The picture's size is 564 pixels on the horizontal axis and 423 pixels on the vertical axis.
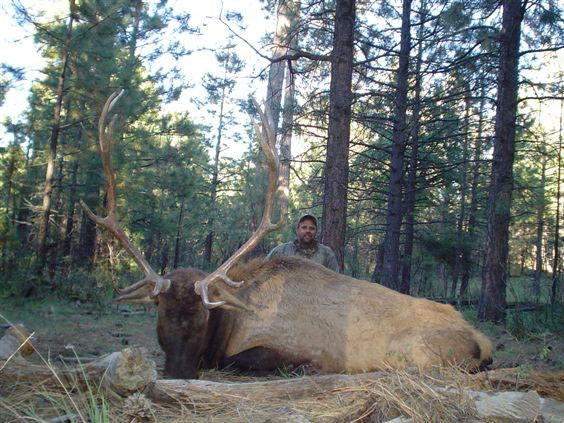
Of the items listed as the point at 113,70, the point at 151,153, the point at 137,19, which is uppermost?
the point at 137,19

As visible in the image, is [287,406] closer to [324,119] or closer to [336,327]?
[336,327]

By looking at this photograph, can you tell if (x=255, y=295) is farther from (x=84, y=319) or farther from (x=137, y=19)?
(x=137, y=19)

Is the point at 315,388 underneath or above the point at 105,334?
above

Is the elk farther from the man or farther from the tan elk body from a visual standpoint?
the man

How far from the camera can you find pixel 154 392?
8.87 feet

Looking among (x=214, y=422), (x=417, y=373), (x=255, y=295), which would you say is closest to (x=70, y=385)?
(x=214, y=422)

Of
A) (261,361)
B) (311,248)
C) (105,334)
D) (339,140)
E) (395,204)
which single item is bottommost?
(105,334)

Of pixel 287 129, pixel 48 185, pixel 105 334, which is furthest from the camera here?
pixel 48 185

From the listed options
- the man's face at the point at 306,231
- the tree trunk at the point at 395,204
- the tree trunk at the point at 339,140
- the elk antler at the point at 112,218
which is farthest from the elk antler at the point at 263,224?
the tree trunk at the point at 395,204

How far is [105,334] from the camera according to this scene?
24.1 ft

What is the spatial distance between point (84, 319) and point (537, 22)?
32.8ft

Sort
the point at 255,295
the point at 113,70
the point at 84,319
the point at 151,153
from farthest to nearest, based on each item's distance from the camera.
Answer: the point at 151,153 → the point at 113,70 → the point at 84,319 → the point at 255,295

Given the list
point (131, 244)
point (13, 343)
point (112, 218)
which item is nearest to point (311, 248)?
point (131, 244)

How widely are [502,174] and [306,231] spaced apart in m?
4.29
